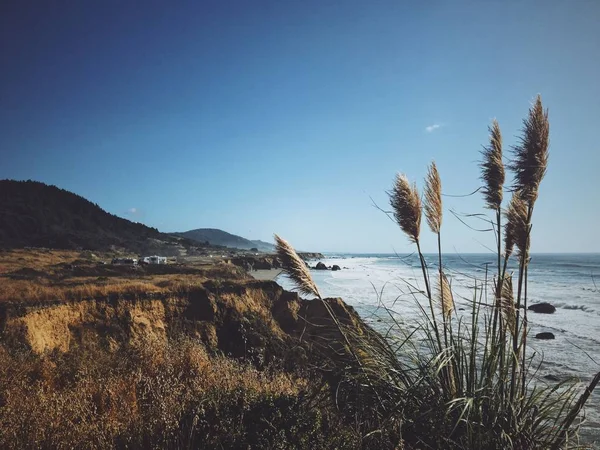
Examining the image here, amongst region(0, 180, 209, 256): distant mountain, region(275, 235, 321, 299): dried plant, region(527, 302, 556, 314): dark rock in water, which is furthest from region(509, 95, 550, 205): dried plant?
region(0, 180, 209, 256): distant mountain

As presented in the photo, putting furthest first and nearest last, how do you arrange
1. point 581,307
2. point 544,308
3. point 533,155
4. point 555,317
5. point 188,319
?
1. point 581,307
2. point 544,308
3. point 555,317
4. point 188,319
5. point 533,155

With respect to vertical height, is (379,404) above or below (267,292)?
above

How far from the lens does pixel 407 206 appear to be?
2.79m

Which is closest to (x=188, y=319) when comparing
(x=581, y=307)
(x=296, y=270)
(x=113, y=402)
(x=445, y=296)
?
(x=113, y=402)

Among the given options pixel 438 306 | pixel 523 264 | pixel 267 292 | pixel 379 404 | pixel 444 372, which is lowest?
pixel 267 292

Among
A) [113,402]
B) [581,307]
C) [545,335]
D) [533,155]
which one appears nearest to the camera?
[533,155]

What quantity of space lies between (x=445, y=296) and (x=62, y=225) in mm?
84394

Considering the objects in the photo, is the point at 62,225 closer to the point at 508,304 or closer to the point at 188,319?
the point at 188,319

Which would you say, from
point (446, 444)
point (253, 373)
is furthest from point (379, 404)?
point (253, 373)

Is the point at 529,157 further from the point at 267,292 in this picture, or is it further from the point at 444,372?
the point at 267,292

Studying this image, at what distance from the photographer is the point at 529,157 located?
8.10ft

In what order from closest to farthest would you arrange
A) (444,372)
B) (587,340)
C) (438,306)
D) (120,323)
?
(444,372) < (438,306) < (120,323) < (587,340)

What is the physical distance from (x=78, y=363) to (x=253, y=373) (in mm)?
2837

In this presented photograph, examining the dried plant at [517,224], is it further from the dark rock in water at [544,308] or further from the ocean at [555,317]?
the dark rock in water at [544,308]
